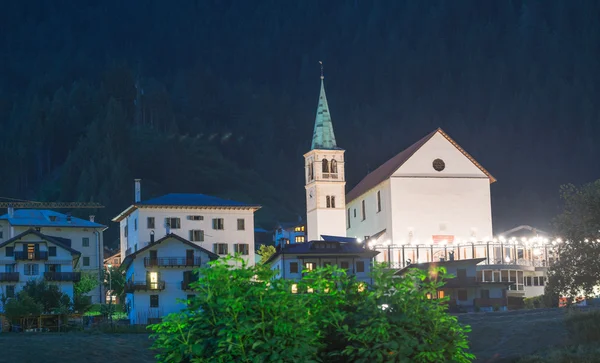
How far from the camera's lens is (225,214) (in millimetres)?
108562

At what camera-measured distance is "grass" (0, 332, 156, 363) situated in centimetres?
5553

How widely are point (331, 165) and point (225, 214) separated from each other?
22.0m

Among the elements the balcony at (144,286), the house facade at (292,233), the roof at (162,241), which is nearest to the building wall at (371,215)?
the roof at (162,241)

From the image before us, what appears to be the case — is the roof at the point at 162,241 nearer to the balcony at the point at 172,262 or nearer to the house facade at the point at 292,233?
the balcony at the point at 172,262

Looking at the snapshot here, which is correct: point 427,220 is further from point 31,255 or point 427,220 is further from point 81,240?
point 31,255

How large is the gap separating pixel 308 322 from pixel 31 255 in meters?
64.3

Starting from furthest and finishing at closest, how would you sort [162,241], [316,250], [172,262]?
[316,250] < [172,262] < [162,241]

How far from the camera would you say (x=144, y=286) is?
8381 centimetres

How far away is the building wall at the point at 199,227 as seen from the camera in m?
106

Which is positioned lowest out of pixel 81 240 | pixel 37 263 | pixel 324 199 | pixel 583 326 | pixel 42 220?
pixel 583 326

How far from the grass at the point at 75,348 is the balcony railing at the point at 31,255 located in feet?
79.7

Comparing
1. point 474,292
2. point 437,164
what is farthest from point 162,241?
point 437,164

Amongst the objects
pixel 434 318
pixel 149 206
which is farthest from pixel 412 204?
pixel 434 318

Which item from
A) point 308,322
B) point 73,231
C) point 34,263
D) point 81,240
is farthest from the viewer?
point 81,240
